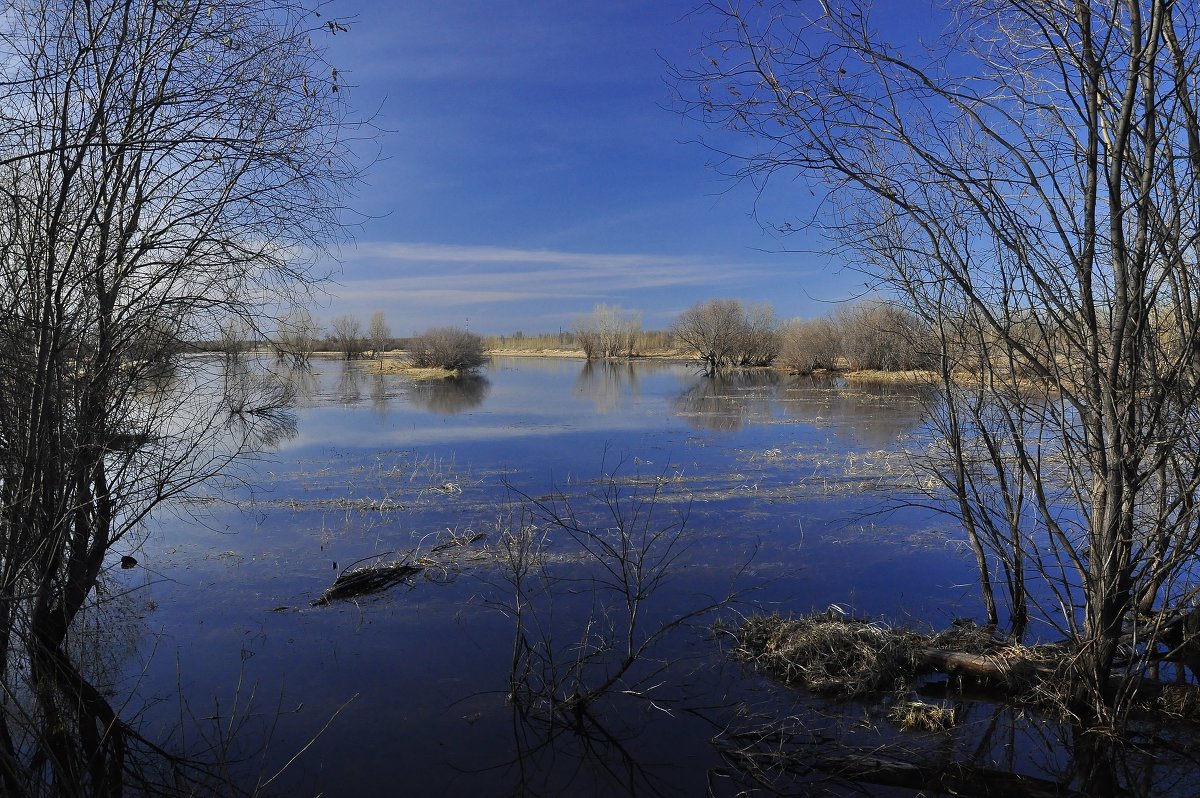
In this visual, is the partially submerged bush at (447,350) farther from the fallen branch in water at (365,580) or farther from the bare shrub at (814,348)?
the fallen branch in water at (365,580)

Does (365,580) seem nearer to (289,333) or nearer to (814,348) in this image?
(289,333)

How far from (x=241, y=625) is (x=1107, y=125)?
7458 mm

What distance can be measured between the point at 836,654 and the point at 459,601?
140 inches

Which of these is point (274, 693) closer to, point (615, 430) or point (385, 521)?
point (385, 521)

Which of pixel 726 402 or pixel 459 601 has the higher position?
pixel 726 402

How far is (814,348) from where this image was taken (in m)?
45.2

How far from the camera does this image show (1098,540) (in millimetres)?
4285

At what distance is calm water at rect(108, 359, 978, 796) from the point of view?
4.60 m

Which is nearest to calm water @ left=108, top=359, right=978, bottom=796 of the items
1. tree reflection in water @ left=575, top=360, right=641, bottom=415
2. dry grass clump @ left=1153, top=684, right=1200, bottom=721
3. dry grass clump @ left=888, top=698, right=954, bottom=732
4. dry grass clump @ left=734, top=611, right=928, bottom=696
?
dry grass clump @ left=734, top=611, right=928, bottom=696

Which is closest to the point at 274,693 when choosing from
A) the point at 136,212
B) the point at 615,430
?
the point at 136,212

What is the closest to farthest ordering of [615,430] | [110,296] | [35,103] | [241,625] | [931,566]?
[35,103], [110,296], [241,625], [931,566], [615,430]

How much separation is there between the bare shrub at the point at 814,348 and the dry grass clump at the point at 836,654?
135 feet

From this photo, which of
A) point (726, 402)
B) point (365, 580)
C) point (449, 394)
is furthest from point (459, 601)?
point (449, 394)

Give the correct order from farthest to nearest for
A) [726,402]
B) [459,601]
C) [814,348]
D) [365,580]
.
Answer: [814,348]
[726,402]
[365,580]
[459,601]
